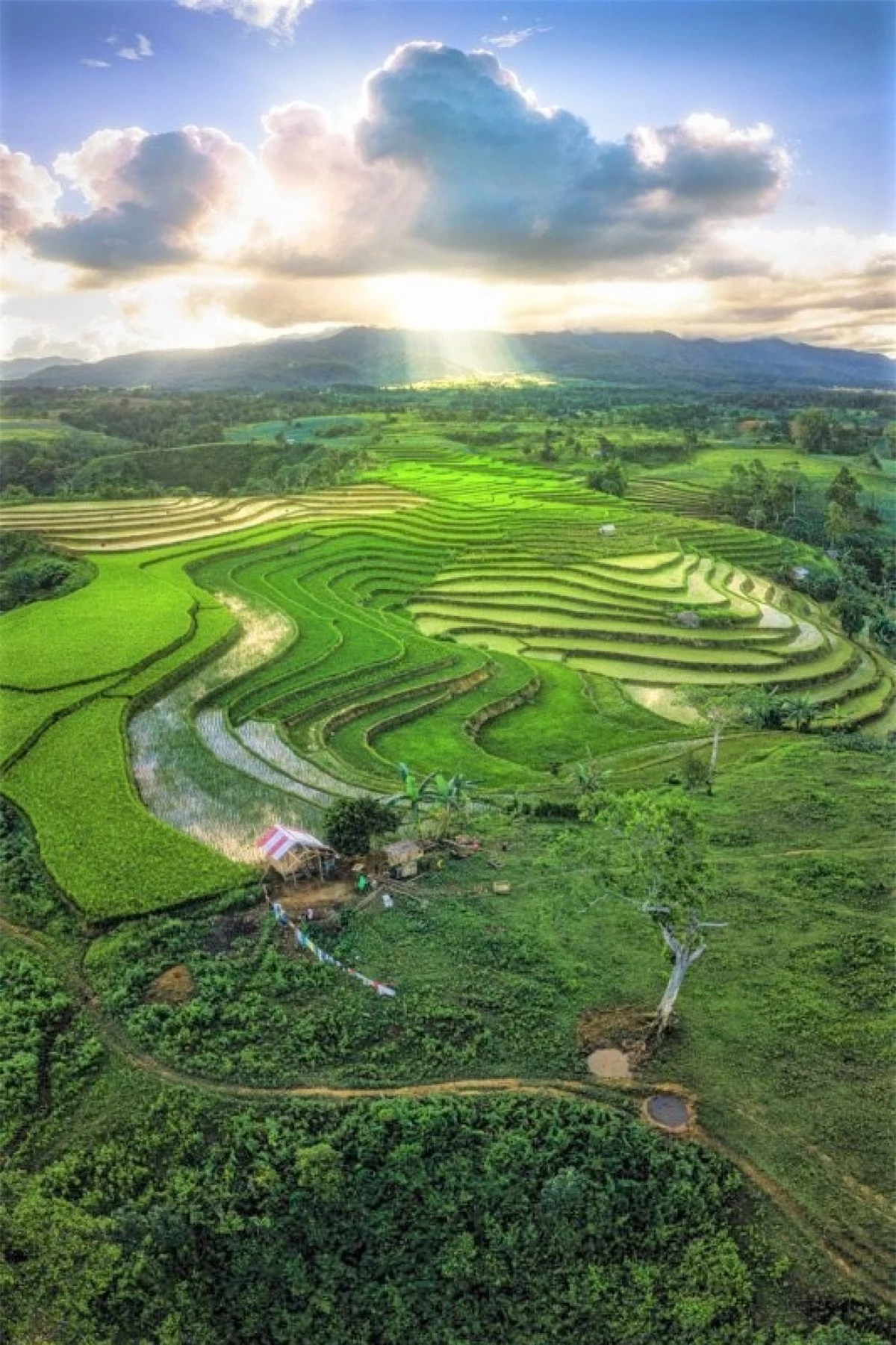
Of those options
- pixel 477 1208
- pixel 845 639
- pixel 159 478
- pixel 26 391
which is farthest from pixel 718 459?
pixel 26 391

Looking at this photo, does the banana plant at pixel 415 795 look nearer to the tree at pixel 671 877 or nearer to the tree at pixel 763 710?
the tree at pixel 671 877

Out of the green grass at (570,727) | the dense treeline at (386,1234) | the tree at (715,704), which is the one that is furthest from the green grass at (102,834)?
the tree at (715,704)

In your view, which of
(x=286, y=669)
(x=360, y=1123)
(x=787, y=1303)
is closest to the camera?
(x=787, y=1303)

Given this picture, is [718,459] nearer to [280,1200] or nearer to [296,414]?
[296,414]

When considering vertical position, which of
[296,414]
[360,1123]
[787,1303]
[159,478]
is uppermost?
[296,414]

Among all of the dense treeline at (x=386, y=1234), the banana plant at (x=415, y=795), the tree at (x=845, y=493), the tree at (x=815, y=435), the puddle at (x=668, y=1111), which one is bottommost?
the dense treeline at (x=386, y=1234)

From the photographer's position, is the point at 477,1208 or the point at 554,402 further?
the point at 554,402

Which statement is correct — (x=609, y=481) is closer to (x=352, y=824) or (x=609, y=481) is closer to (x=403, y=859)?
(x=403, y=859)

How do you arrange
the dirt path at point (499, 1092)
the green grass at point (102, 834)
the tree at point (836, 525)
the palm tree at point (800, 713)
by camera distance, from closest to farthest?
the dirt path at point (499, 1092), the green grass at point (102, 834), the palm tree at point (800, 713), the tree at point (836, 525)
